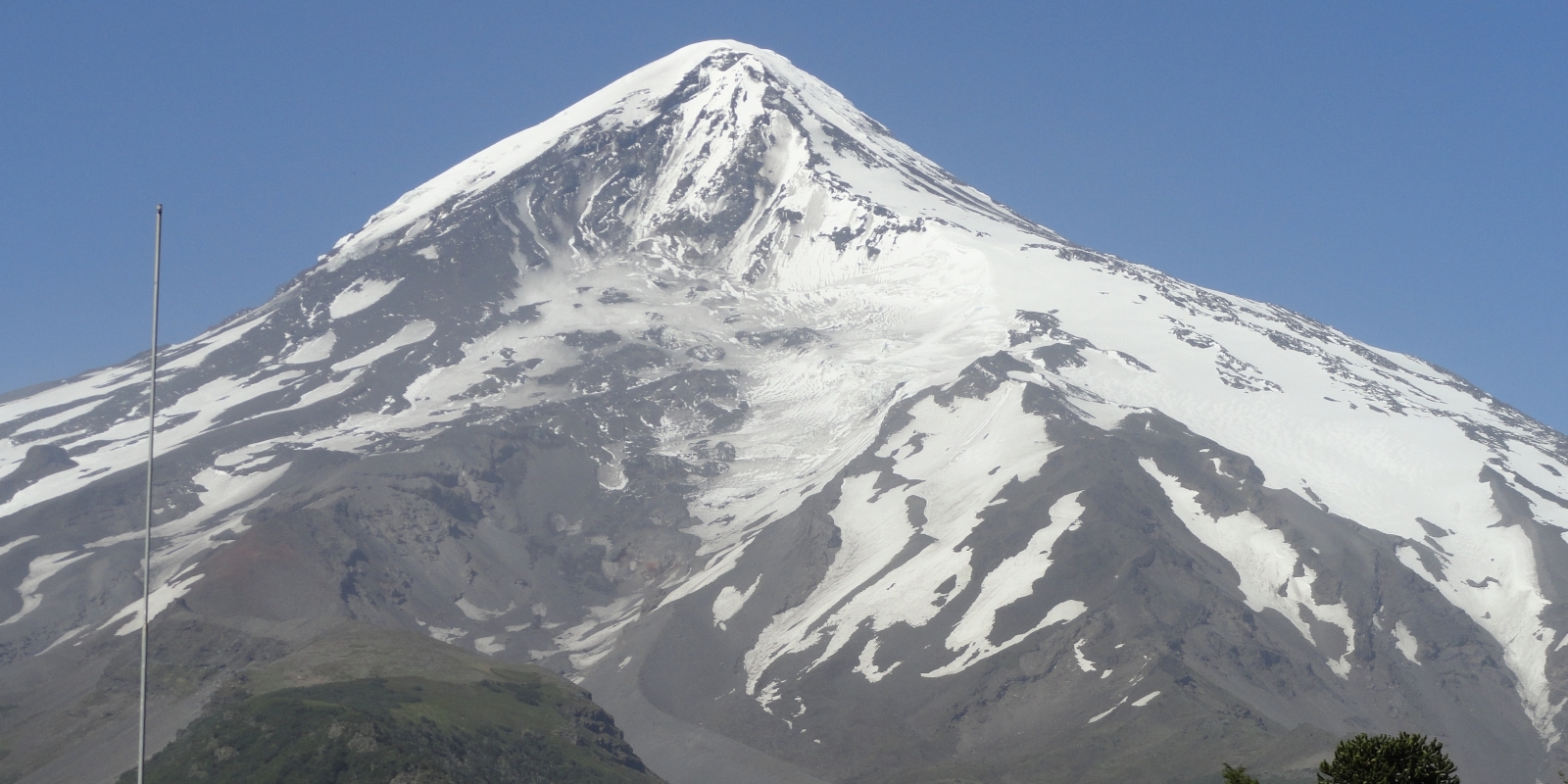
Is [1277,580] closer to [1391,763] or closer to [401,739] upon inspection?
[401,739]

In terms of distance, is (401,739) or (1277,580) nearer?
(401,739)

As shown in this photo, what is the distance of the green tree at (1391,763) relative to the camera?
36188 millimetres

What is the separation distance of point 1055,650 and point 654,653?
40579 millimetres

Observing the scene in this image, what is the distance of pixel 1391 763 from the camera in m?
36.7

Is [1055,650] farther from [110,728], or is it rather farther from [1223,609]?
[110,728]

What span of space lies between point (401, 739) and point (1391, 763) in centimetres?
7956


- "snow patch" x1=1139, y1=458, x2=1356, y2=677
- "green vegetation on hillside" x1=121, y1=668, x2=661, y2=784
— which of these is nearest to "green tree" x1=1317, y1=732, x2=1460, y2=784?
"green vegetation on hillside" x1=121, y1=668, x2=661, y2=784

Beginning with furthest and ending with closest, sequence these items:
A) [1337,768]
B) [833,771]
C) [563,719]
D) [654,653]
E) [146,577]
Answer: [654,653], [833,771], [563,719], [146,577], [1337,768]

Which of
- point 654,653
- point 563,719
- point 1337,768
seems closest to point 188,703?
point 563,719

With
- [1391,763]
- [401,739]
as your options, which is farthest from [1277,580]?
[1391,763]

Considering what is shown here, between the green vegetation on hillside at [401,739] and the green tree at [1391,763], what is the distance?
71.2 m

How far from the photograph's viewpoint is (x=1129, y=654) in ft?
537

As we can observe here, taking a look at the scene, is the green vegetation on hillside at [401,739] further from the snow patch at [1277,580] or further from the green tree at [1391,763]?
the snow patch at [1277,580]

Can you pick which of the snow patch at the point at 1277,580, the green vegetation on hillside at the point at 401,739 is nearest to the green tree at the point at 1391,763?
the green vegetation on hillside at the point at 401,739
